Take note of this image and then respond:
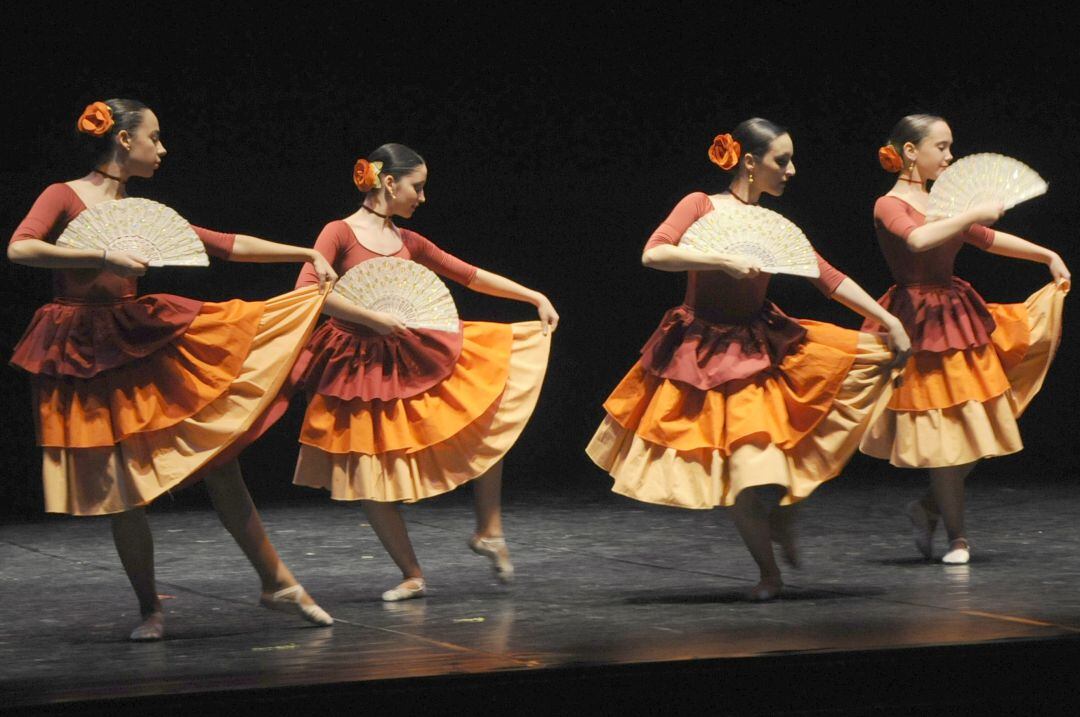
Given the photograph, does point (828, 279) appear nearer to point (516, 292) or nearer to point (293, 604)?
point (516, 292)

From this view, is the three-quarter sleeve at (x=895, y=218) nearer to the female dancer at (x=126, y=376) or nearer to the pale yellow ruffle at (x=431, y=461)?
the pale yellow ruffle at (x=431, y=461)

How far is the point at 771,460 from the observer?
390cm

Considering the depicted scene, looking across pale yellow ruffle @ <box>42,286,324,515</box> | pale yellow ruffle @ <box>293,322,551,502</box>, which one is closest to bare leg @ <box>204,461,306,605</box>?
pale yellow ruffle @ <box>42,286,324,515</box>

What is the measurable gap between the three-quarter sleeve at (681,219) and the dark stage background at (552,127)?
2.54m

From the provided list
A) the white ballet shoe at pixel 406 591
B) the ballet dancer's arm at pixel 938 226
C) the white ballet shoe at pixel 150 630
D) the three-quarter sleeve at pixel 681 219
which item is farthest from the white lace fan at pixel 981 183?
the white ballet shoe at pixel 150 630

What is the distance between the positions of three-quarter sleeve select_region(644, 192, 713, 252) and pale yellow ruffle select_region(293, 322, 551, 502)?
56 cm

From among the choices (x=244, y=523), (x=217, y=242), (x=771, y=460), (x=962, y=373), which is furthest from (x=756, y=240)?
(x=244, y=523)

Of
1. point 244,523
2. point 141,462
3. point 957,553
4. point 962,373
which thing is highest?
point 962,373

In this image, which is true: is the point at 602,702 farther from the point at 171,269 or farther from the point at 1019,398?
the point at 171,269

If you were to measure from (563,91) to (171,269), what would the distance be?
66.4 inches

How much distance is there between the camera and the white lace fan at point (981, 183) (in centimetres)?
452

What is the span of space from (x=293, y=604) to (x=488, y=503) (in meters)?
0.80

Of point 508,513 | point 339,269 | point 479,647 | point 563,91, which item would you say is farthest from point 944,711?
point 563,91

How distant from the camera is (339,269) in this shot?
169 inches
